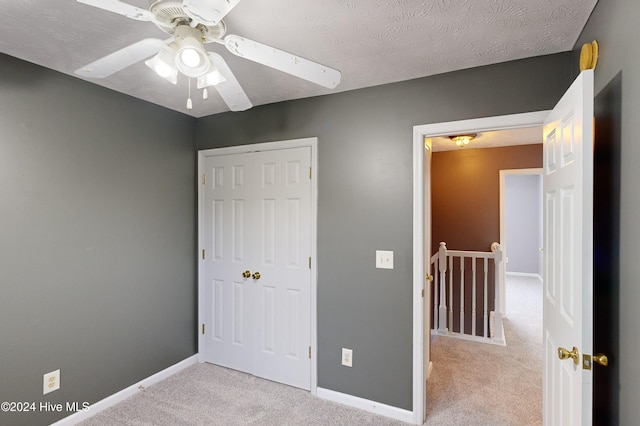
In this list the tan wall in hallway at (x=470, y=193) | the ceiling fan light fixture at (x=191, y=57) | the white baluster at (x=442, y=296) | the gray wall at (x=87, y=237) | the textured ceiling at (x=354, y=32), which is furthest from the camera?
the tan wall in hallway at (x=470, y=193)

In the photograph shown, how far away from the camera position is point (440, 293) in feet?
13.2

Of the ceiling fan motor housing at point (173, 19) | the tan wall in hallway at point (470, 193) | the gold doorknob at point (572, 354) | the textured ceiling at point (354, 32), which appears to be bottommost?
the gold doorknob at point (572, 354)

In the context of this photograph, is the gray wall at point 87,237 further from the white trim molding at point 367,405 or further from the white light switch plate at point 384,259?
the white light switch plate at point 384,259

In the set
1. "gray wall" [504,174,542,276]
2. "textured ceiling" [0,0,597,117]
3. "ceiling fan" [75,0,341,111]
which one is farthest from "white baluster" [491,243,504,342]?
"gray wall" [504,174,542,276]

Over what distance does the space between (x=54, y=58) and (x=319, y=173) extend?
177cm

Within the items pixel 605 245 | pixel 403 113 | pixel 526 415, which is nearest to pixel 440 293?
pixel 526 415

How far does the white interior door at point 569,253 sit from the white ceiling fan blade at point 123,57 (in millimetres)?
1542

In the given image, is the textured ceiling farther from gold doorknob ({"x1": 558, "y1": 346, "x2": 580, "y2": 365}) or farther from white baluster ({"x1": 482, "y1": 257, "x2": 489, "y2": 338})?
white baluster ({"x1": 482, "y1": 257, "x2": 489, "y2": 338})

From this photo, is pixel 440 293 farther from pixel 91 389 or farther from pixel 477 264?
pixel 91 389

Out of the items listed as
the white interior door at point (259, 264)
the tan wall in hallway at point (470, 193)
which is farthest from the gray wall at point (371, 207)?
the tan wall in hallway at point (470, 193)

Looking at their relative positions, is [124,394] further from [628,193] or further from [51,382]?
[628,193]

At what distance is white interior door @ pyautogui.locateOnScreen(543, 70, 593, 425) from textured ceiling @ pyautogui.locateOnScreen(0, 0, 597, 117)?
438 mm

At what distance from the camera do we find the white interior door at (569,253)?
44.9 inches

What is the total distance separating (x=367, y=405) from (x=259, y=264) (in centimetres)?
136
